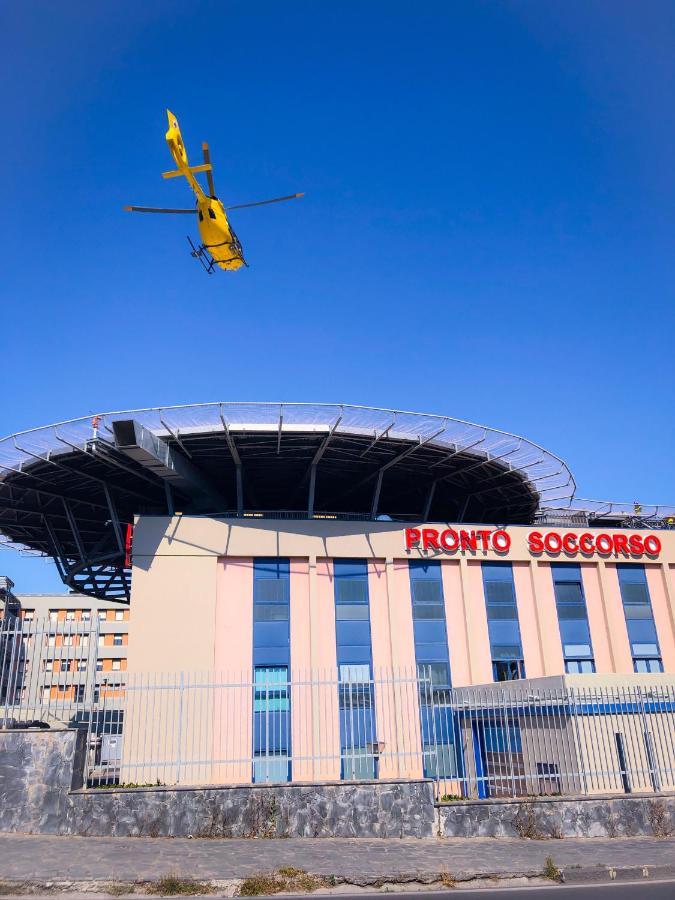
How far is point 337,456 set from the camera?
1252 inches

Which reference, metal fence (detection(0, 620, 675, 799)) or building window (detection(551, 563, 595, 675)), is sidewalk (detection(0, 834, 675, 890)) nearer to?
metal fence (detection(0, 620, 675, 799))

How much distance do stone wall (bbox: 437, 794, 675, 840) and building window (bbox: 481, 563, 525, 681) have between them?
16.0 meters

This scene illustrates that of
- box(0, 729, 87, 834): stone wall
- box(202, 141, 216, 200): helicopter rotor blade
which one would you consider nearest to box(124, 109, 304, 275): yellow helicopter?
box(202, 141, 216, 200): helicopter rotor blade

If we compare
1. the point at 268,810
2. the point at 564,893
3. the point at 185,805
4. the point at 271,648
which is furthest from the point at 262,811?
the point at 271,648

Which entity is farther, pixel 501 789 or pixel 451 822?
pixel 501 789

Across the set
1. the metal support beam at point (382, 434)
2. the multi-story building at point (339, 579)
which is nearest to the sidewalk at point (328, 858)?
the multi-story building at point (339, 579)

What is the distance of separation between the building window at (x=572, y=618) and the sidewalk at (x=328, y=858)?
18288 millimetres

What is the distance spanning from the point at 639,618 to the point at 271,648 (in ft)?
59.2

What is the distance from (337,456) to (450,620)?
8978mm

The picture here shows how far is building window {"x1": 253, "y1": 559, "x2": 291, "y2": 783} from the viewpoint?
26.9 meters

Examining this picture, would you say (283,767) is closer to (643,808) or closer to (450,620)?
(450,620)

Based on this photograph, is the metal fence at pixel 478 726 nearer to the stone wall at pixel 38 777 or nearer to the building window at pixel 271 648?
the stone wall at pixel 38 777

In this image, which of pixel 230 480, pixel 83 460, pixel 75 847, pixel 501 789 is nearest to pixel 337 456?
pixel 230 480

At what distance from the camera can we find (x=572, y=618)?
32156 millimetres
